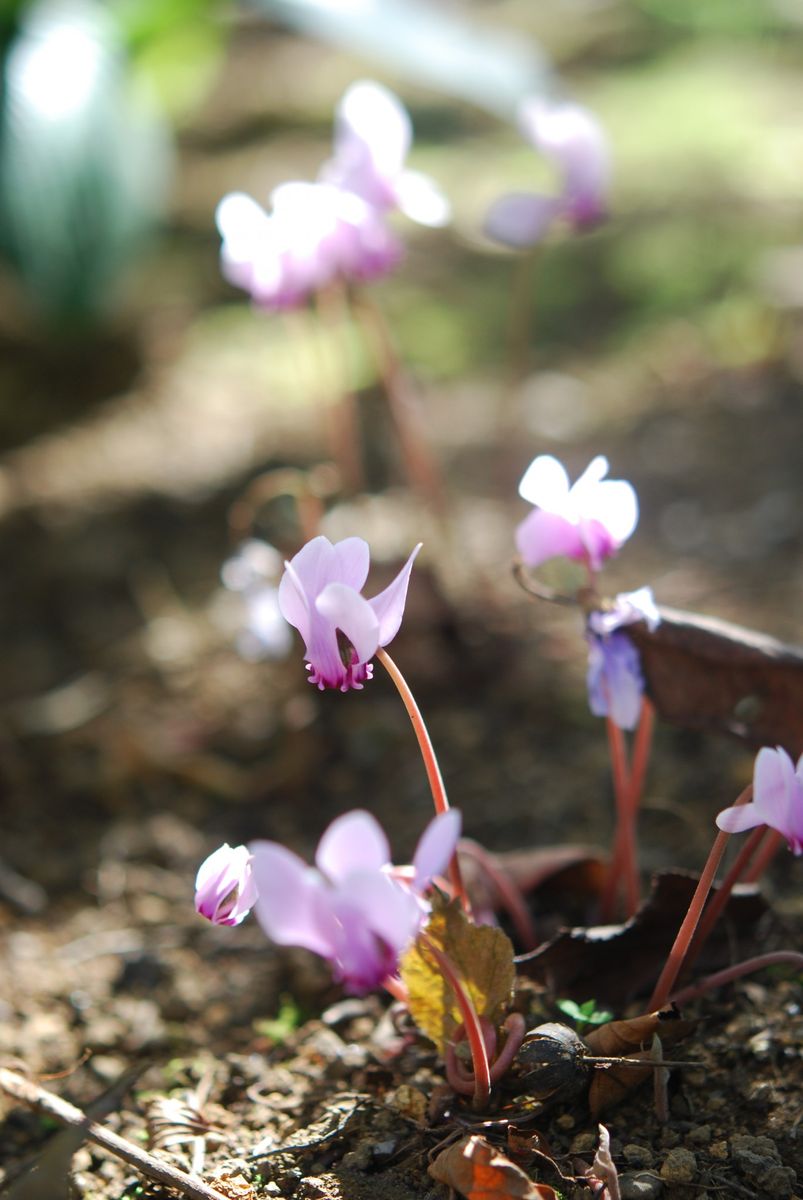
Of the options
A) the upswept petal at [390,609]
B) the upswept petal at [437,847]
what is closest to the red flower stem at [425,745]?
the upswept petal at [390,609]

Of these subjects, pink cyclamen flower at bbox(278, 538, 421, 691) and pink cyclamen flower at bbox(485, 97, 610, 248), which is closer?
pink cyclamen flower at bbox(278, 538, 421, 691)

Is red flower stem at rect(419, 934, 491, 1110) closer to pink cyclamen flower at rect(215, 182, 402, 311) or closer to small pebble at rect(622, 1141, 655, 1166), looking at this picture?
small pebble at rect(622, 1141, 655, 1166)

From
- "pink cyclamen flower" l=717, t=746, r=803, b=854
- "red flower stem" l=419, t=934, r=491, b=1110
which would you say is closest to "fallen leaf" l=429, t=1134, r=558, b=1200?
"red flower stem" l=419, t=934, r=491, b=1110

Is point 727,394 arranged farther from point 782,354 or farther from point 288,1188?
point 288,1188

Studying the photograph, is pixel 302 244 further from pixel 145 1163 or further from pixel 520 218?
pixel 145 1163

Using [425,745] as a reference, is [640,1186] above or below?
below

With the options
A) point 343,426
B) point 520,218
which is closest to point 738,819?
point 520,218
